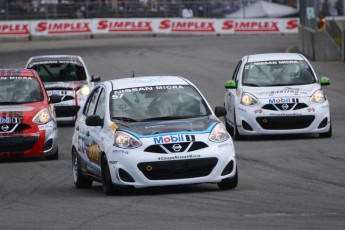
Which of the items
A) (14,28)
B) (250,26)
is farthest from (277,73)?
(250,26)

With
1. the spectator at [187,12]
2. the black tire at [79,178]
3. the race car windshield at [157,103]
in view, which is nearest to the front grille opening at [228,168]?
the race car windshield at [157,103]

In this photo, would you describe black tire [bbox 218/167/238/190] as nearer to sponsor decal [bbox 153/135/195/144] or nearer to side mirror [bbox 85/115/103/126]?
sponsor decal [bbox 153/135/195/144]

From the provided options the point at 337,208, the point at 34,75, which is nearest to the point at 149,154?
the point at 337,208

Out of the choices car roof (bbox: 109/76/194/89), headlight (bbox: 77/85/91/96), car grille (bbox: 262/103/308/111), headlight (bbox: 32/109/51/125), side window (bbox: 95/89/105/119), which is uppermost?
car roof (bbox: 109/76/194/89)

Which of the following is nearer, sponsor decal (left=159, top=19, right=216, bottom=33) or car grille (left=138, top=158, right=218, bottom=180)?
car grille (left=138, top=158, right=218, bottom=180)

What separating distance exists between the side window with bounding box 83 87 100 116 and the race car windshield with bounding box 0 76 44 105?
4.53 metres

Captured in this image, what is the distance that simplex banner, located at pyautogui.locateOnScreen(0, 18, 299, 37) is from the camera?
196 feet

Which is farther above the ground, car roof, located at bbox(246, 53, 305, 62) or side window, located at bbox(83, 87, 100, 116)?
side window, located at bbox(83, 87, 100, 116)

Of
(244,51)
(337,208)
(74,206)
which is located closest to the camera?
(337,208)

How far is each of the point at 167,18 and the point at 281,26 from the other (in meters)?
6.52

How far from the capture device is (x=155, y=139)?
500 inches

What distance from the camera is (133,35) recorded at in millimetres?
62219

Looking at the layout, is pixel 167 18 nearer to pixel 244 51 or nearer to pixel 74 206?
pixel 244 51

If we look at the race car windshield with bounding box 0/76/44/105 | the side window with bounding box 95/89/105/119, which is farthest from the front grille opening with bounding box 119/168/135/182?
the race car windshield with bounding box 0/76/44/105
